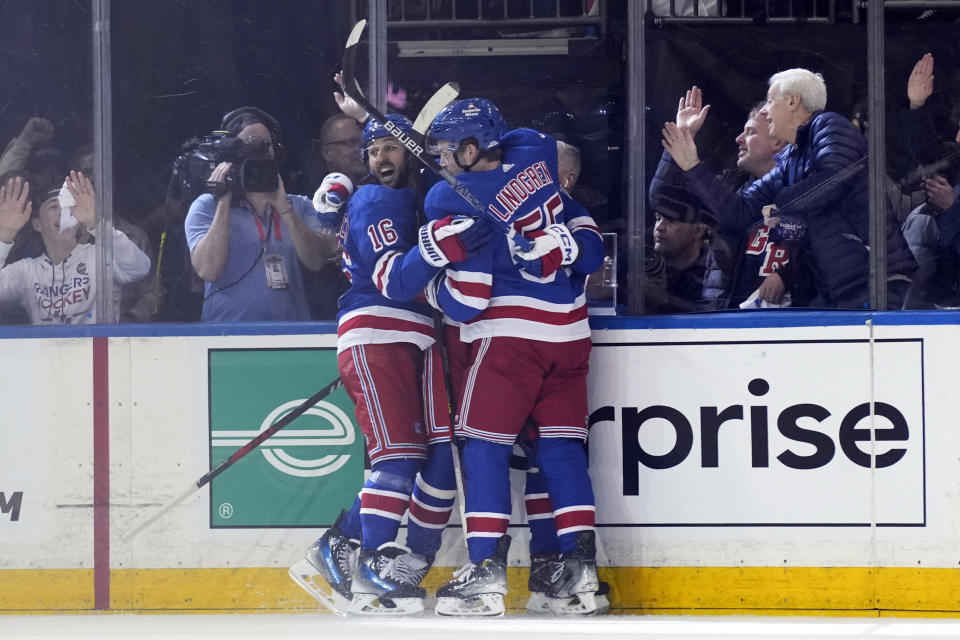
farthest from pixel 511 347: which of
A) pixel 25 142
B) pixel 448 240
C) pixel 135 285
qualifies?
pixel 25 142

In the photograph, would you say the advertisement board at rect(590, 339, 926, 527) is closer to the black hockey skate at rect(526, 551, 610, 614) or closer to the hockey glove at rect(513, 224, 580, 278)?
the black hockey skate at rect(526, 551, 610, 614)

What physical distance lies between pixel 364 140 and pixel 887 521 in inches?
72.7

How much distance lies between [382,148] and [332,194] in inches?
8.1

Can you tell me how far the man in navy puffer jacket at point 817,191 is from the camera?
11.0 ft

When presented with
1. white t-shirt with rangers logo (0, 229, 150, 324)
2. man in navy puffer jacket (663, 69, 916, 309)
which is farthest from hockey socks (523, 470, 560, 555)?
white t-shirt with rangers logo (0, 229, 150, 324)

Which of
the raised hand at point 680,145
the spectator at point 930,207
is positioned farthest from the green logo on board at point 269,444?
the spectator at point 930,207

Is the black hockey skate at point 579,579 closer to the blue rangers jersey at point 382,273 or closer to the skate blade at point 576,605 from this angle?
the skate blade at point 576,605

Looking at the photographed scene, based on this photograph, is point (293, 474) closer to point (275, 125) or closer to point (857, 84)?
point (275, 125)

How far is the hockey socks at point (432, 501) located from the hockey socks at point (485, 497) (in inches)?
5.7

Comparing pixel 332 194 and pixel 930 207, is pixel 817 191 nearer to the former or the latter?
pixel 930 207

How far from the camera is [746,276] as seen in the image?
3408mm

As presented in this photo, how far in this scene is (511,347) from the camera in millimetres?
3223

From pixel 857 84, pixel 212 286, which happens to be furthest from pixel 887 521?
pixel 212 286

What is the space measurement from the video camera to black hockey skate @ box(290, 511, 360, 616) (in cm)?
105
